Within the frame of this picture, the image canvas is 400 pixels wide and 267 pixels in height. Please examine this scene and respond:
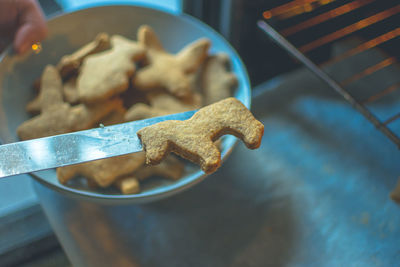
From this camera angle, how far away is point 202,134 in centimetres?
39

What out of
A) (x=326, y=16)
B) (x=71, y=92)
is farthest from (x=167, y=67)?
(x=326, y=16)

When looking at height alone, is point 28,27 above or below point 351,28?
above

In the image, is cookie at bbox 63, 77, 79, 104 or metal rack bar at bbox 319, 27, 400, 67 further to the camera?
metal rack bar at bbox 319, 27, 400, 67

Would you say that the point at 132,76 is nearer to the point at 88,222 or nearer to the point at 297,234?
the point at 88,222

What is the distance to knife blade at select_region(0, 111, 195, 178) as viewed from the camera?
38 cm

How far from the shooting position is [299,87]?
0.87 metres

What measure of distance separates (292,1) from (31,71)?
613mm

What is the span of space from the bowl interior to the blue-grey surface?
12 cm

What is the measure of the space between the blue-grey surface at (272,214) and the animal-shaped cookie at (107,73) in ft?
0.77

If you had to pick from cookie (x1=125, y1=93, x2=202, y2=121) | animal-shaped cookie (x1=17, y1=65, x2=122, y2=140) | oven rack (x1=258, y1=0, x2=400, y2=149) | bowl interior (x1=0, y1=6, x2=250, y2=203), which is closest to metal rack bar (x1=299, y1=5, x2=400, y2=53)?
oven rack (x1=258, y1=0, x2=400, y2=149)

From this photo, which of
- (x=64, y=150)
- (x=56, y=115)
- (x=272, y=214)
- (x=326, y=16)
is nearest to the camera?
(x=64, y=150)

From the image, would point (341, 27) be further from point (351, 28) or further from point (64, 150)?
point (64, 150)

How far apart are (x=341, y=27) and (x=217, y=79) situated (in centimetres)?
42

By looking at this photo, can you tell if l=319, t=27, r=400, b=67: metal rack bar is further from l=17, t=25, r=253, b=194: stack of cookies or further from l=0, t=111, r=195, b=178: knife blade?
l=0, t=111, r=195, b=178: knife blade
